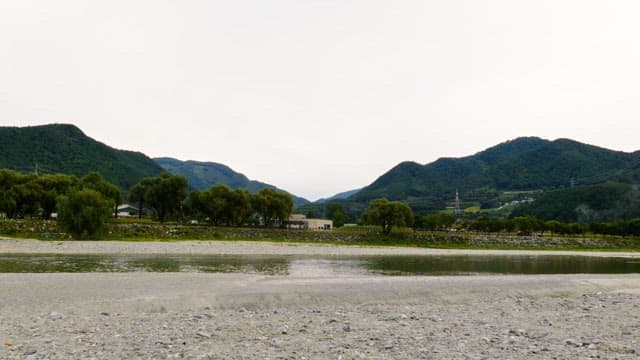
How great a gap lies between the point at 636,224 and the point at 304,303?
461 feet

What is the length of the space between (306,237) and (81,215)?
133 ft

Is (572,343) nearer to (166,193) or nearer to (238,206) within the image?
(238,206)

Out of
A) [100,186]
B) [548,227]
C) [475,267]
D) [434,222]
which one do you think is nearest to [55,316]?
[475,267]

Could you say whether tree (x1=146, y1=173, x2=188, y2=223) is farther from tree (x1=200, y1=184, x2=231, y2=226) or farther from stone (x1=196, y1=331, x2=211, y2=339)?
stone (x1=196, y1=331, x2=211, y2=339)

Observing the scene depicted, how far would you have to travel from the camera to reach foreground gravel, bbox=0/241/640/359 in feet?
37.8

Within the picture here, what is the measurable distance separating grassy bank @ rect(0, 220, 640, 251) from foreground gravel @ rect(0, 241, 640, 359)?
53673 mm

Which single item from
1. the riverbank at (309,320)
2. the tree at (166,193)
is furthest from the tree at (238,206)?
the riverbank at (309,320)

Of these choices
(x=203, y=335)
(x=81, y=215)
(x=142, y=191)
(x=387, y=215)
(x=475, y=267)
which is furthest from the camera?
(x=142, y=191)

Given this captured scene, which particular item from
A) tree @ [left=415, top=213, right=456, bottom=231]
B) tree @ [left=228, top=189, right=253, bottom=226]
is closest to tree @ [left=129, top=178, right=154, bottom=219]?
tree @ [left=228, top=189, right=253, bottom=226]

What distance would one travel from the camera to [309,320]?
16.1 metres

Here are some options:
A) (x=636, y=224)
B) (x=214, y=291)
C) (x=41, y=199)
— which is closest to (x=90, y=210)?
(x=41, y=199)

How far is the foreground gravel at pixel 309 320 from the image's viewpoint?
11.5m

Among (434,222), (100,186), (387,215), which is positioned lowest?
(434,222)

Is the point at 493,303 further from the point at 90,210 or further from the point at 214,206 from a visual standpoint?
the point at 214,206
